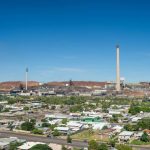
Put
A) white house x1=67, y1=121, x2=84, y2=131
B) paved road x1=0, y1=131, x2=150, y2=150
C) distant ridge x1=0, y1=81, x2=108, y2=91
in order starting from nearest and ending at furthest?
→ paved road x1=0, y1=131, x2=150, y2=150 → white house x1=67, y1=121, x2=84, y2=131 → distant ridge x1=0, y1=81, x2=108, y2=91

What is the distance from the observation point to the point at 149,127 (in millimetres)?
16469

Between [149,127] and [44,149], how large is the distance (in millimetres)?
7464

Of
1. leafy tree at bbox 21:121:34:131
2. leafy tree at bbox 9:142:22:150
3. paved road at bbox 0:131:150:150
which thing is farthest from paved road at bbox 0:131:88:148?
leafy tree at bbox 9:142:22:150

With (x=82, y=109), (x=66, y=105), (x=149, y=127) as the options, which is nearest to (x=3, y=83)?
(x=66, y=105)

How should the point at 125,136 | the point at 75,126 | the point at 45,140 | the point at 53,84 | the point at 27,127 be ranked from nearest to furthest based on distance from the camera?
1. the point at 45,140
2. the point at 125,136
3. the point at 27,127
4. the point at 75,126
5. the point at 53,84

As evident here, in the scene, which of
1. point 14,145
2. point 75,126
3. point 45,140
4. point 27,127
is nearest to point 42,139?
point 45,140

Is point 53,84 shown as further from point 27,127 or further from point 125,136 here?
point 125,136

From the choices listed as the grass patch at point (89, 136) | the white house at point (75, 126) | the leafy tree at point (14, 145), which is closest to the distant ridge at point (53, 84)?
the white house at point (75, 126)

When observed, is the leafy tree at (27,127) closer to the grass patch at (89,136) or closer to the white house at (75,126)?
the white house at (75,126)

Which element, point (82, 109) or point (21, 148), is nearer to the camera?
point (21, 148)

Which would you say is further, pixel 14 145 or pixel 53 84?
pixel 53 84

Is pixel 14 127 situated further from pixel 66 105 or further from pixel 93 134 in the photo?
pixel 66 105

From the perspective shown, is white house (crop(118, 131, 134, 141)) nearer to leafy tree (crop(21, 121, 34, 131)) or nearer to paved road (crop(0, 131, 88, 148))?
paved road (crop(0, 131, 88, 148))

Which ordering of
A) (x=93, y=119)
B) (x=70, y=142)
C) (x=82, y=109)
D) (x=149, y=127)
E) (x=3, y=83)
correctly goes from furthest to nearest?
(x=3, y=83) < (x=82, y=109) < (x=93, y=119) < (x=149, y=127) < (x=70, y=142)
